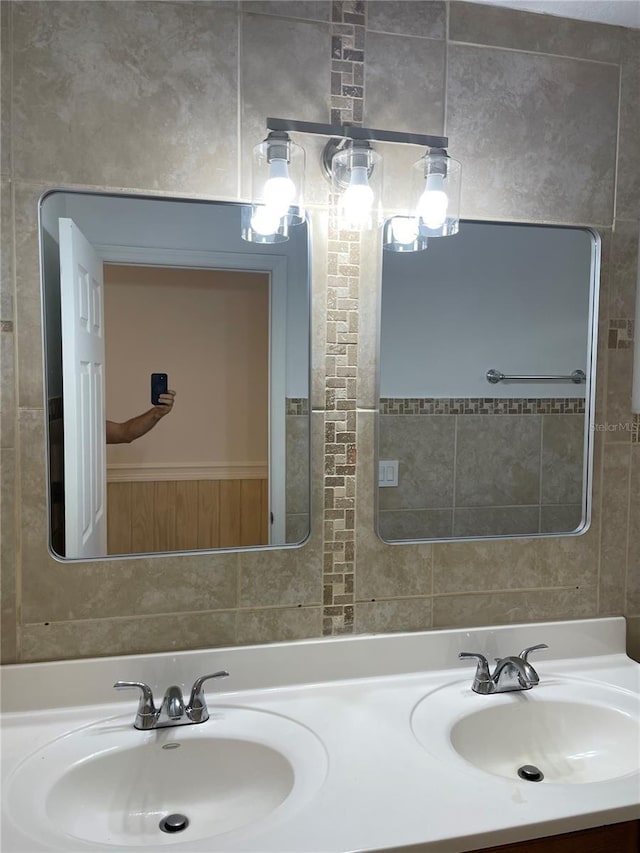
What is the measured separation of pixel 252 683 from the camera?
127cm

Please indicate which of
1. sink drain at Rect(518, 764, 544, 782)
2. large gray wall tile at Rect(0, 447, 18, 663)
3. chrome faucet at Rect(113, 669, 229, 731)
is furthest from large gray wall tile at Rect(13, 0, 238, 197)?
sink drain at Rect(518, 764, 544, 782)

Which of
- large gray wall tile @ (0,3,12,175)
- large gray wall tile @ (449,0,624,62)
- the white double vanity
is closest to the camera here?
the white double vanity

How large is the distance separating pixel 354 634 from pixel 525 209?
1.00 m

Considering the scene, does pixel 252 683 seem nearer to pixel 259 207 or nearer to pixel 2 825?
pixel 2 825

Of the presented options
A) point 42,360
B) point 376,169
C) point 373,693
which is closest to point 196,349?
point 42,360

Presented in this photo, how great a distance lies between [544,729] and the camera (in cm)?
126

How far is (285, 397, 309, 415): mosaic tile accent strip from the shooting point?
1.29 metres

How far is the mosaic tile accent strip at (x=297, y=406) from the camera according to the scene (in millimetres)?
1291

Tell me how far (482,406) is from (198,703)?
0.85 m

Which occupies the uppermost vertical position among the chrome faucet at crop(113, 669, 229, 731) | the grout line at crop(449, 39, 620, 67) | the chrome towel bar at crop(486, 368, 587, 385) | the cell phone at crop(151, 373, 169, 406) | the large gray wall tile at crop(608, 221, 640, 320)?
the grout line at crop(449, 39, 620, 67)

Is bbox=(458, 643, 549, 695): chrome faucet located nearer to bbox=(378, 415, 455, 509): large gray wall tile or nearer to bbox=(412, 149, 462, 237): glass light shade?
bbox=(378, 415, 455, 509): large gray wall tile

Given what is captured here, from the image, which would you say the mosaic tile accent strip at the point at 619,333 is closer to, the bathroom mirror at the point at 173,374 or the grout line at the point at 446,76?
the grout line at the point at 446,76

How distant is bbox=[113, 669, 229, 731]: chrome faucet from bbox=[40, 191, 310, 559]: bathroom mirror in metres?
0.25

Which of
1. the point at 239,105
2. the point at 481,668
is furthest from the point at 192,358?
the point at 481,668
